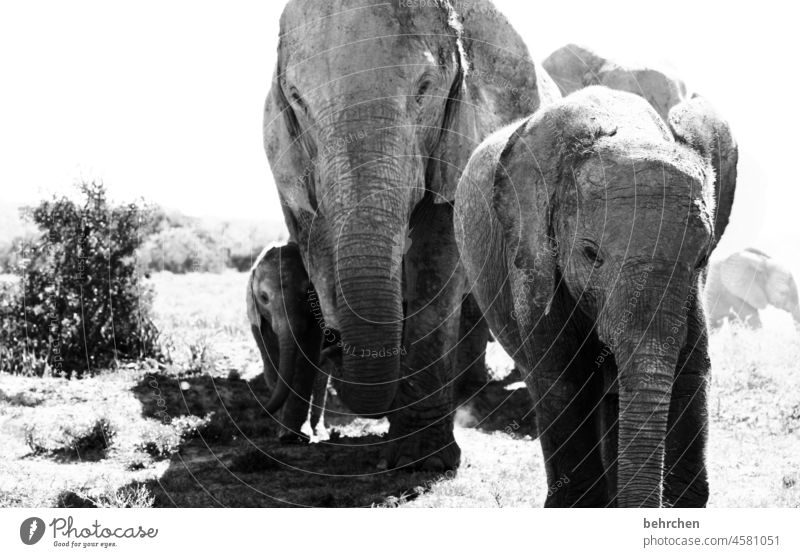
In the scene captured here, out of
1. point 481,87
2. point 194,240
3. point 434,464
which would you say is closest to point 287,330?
point 434,464

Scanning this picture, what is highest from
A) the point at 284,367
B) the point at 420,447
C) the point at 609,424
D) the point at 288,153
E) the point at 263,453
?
the point at 288,153

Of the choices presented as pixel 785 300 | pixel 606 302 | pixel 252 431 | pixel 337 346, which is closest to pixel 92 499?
pixel 337 346

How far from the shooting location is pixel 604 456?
6.80 metres

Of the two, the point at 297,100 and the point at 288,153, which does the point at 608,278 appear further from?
Result: the point at 288,153

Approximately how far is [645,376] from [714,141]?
171cm

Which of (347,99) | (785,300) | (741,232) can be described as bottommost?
(785,300)

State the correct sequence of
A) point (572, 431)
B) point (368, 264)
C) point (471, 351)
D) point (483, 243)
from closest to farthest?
point (572, 431) → point (483, 243) → point (368, 264) → point (471, 351)

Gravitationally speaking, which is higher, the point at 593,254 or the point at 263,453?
the point at 593,254

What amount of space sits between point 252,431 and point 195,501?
2.21m

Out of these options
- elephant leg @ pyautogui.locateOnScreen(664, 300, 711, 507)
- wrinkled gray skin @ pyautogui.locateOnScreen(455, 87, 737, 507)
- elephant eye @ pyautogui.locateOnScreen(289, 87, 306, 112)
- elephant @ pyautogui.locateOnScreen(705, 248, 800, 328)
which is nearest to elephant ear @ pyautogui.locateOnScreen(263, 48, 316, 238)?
elephant eye @ pyautogui.locateOnScreen(289, 87, 306, 112)

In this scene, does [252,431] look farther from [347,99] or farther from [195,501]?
[347,99]

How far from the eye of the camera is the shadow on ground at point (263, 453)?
28.8ft

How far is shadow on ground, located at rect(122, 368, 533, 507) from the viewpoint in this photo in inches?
345

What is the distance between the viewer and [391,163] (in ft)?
28.0
